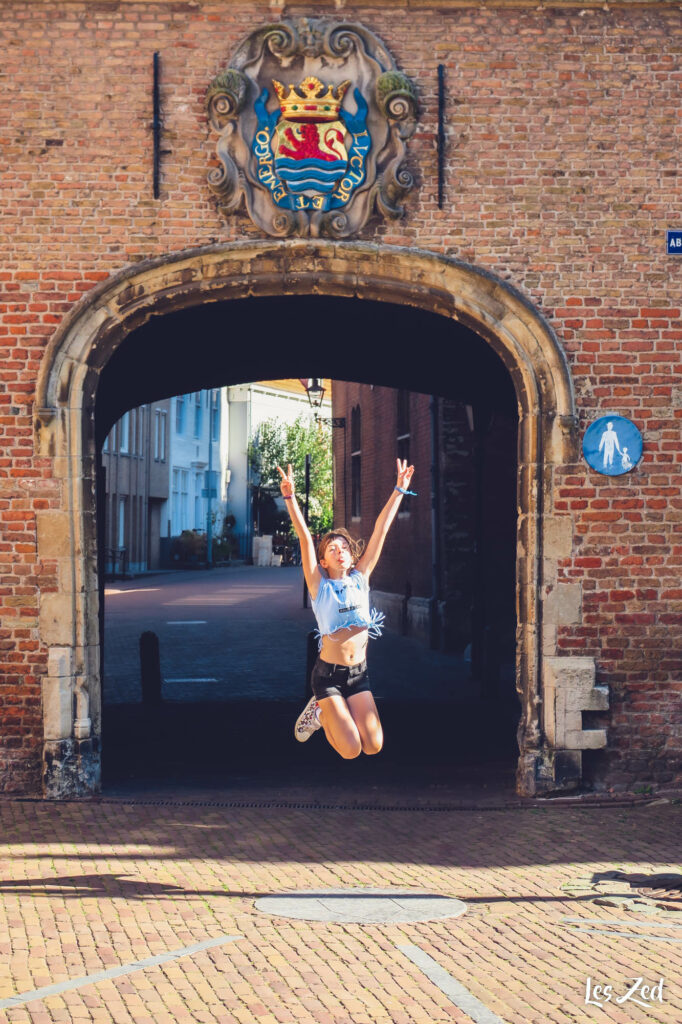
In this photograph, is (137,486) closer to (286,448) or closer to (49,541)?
(286,448)

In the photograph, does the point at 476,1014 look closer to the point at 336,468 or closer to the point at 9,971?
the point at 9,971

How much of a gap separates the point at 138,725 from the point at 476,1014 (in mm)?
9364

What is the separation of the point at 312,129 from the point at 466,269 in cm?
155

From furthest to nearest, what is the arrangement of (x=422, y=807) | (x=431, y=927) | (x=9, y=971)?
(x=422, y=807)
(x=431, y=927)
(x=9, y=971)

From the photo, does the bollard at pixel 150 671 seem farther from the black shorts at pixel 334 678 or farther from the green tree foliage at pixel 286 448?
the green tree foliage at pixel 286 448

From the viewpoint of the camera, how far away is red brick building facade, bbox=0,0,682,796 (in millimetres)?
10211

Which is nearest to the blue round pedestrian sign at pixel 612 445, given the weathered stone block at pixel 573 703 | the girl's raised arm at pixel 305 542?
the weathered stone block at pixel 573 703

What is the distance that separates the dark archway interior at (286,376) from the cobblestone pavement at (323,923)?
186cm

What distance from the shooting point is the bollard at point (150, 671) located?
15594 millimetres

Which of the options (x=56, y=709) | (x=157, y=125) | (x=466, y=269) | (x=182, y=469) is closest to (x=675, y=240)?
(x=466, y=269)

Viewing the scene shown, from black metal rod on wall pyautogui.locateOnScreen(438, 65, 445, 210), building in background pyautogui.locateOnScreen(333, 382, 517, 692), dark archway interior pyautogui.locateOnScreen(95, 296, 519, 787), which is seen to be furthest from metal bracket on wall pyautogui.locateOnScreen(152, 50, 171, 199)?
building in background pyautogui.locateOnScreen(333, 382, 517, 692)

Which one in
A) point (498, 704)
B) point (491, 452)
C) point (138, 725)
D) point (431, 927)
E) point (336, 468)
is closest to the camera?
point (431, 927)

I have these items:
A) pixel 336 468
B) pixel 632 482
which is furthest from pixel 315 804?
pixel 336 468

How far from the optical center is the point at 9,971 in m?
5.84
